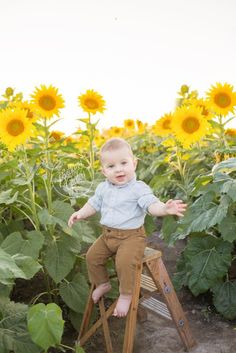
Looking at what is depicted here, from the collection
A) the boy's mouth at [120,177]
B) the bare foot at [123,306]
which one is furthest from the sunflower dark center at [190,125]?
the bare foot at [123,306]

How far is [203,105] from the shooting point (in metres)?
4.18

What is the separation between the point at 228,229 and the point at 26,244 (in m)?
1.24

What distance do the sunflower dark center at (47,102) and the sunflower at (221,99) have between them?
1.21 m

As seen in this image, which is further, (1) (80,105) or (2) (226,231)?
(1) (80,105)

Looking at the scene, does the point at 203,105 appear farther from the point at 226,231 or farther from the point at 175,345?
the point at 175,345

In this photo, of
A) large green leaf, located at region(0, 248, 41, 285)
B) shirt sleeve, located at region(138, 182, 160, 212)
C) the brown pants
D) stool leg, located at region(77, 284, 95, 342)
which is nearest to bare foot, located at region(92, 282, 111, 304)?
stool leg, located at region(77, 284, 95, 342)

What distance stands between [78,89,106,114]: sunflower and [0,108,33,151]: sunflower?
2.93 feet

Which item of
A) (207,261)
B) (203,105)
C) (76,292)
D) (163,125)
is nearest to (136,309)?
(76,292)

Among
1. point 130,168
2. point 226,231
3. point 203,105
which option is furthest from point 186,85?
point 130,168

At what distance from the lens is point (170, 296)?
304cm

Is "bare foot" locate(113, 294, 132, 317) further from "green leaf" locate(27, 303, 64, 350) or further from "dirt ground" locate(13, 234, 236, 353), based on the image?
"dirt ground" locate(13, 234, 236, 353)

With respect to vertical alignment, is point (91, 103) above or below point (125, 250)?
above

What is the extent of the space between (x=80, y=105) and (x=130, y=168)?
1.32 meters

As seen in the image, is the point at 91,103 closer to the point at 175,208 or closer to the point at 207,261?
the point at 207,261
